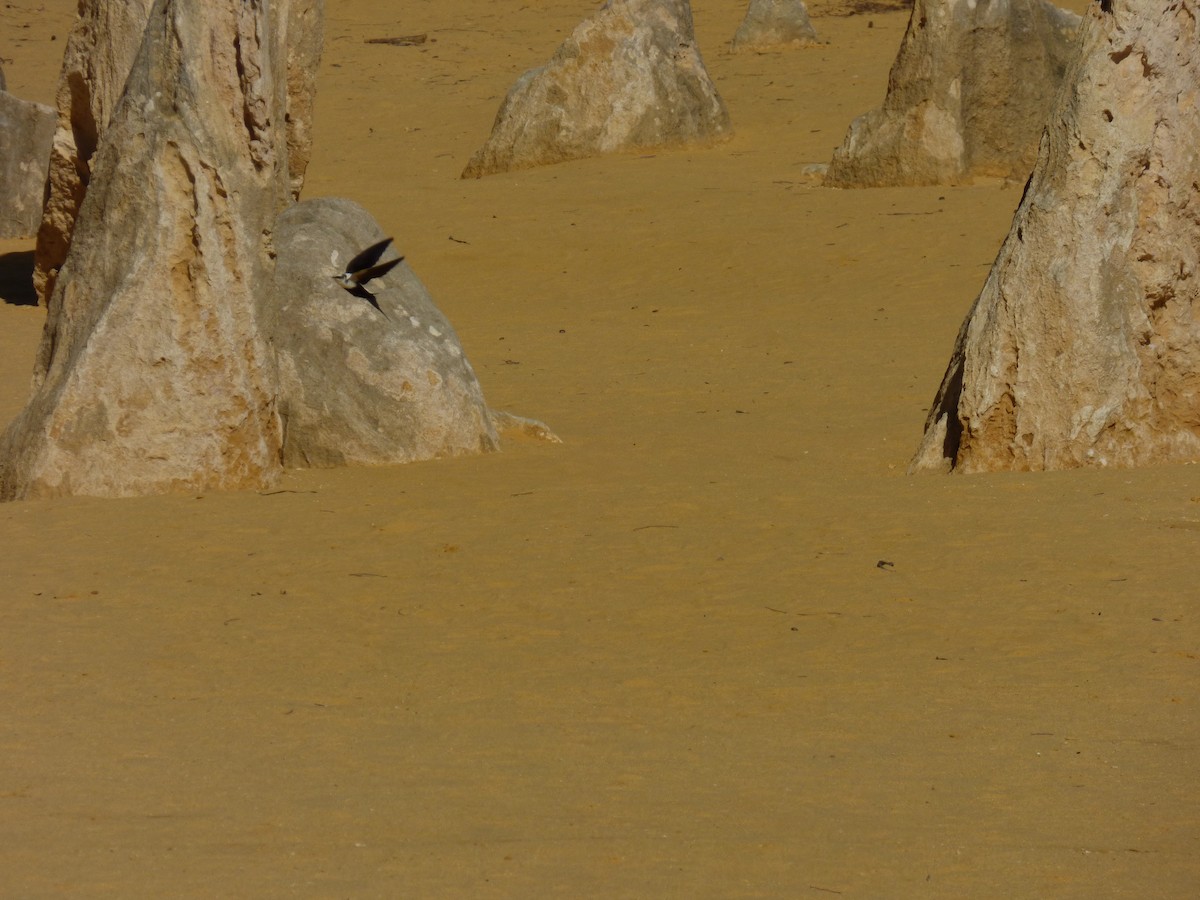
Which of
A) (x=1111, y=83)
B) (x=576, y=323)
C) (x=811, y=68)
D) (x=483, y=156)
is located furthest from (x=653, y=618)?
(x=811, y=68)

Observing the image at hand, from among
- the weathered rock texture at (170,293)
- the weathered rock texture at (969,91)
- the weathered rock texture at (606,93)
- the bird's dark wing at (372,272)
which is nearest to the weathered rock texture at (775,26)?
the weathered rock texture at (606,93)

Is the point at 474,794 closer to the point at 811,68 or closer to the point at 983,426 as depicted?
the point at 983,426

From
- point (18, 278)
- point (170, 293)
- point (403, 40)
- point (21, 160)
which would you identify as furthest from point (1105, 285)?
point (403, 40)

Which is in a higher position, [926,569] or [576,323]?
[926,569]

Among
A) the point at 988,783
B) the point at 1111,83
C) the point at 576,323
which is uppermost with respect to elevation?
the point at 1111,83

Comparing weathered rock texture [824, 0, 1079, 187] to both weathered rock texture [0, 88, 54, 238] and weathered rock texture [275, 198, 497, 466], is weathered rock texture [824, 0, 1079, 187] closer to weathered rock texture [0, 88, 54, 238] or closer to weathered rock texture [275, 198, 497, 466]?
weathered rock texture [0, 88, 54, 238]

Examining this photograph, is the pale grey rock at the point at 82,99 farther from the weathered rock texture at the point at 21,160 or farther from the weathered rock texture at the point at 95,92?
the weathered rock texture at the point at 21,160

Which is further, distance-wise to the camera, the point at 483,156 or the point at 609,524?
the point at 483,156

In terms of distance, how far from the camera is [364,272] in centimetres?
730

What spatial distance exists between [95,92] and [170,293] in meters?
3.72

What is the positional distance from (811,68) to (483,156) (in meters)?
6.14

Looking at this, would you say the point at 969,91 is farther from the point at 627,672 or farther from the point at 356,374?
the point at 627,672

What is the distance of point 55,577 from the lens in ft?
16.9

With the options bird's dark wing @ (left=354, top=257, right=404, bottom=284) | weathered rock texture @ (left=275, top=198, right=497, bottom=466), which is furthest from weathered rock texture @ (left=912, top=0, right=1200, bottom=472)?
bird's dark wing @ (left=354, top=257, right=404, bottom=284)
